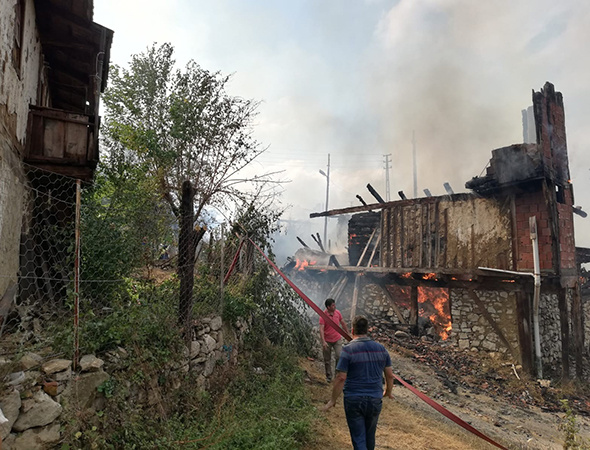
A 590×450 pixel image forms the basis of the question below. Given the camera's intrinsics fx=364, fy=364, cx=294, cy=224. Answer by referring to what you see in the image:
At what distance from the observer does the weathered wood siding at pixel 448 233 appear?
1230cm

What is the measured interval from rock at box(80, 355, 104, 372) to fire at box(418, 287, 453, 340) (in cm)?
1366

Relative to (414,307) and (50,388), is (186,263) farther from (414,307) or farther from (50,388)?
(414,307)

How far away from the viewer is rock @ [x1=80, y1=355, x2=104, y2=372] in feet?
12.9

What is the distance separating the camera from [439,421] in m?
6.96

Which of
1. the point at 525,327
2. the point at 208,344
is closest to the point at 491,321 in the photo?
the point at 525,327

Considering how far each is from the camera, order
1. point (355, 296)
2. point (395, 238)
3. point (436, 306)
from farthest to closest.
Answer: point (355, 296) < point (436, 306) < point (395, 238)

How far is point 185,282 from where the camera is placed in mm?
5531

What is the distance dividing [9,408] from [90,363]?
0.83m

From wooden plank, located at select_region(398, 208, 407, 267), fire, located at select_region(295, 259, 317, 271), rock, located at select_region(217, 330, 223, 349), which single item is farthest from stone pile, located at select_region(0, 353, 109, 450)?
fire, located at select_region(295, 259, 317, 271)

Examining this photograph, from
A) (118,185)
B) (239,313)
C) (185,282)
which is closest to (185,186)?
(185,282)

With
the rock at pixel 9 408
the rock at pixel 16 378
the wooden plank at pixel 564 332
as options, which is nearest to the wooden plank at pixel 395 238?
the wooden plank at pixel 564 332

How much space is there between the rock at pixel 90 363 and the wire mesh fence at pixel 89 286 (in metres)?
0.11

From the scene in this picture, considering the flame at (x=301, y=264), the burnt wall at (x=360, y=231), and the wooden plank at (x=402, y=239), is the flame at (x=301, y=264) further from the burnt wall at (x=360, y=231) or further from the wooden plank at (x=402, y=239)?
the wooden plank at (x=402, y=239)

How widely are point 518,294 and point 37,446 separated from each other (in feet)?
41.1
